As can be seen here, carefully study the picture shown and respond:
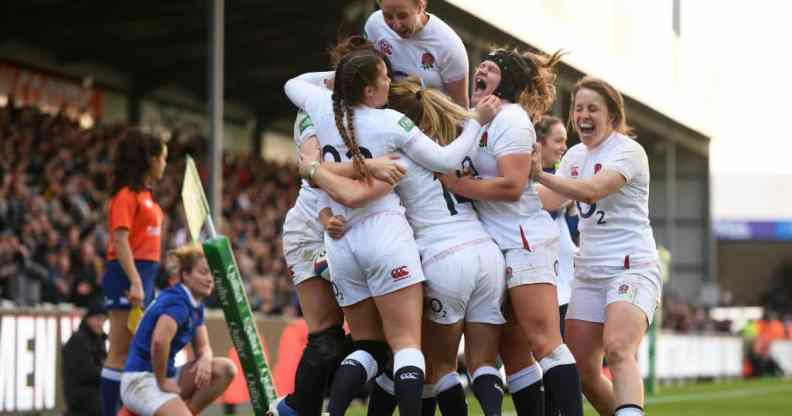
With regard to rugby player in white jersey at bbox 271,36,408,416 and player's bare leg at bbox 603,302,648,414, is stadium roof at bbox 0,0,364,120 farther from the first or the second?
player's bare leg at bbox 603,302,648,414

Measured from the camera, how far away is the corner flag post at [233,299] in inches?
338

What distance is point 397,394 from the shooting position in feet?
20.2

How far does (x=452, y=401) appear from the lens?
6.61m

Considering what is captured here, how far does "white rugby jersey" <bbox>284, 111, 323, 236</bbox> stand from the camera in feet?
22.1

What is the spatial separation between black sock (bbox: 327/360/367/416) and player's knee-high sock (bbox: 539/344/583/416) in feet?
2.72

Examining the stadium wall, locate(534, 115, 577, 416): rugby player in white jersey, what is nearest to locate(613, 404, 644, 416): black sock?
locate(534, 115, 577, 416): rugby player in white jersey

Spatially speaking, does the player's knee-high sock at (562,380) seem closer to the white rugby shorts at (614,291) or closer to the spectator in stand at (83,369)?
the white rugby shorts at (614,291)

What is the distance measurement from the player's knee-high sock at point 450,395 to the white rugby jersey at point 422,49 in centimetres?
141

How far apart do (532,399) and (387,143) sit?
1371 millimetres

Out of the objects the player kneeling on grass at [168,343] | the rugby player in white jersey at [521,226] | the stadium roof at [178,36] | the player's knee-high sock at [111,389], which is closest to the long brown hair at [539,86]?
the rugby player in white jersey at [521,226]

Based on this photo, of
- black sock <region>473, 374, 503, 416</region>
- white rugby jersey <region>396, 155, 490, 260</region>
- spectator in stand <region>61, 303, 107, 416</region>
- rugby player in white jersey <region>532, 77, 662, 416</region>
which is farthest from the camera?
spectator in stand <region>61, 303, 107, 416</region>

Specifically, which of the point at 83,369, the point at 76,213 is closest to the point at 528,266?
the point at 83,369

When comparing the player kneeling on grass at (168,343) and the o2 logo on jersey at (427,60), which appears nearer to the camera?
the o2 logo on jersey at (427,60)

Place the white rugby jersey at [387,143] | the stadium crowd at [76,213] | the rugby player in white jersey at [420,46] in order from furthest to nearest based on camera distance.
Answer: the stadium crowd at [76,213]
the rugby player in white jersey at [420,46]
the white rugby jersey at [387,143]
